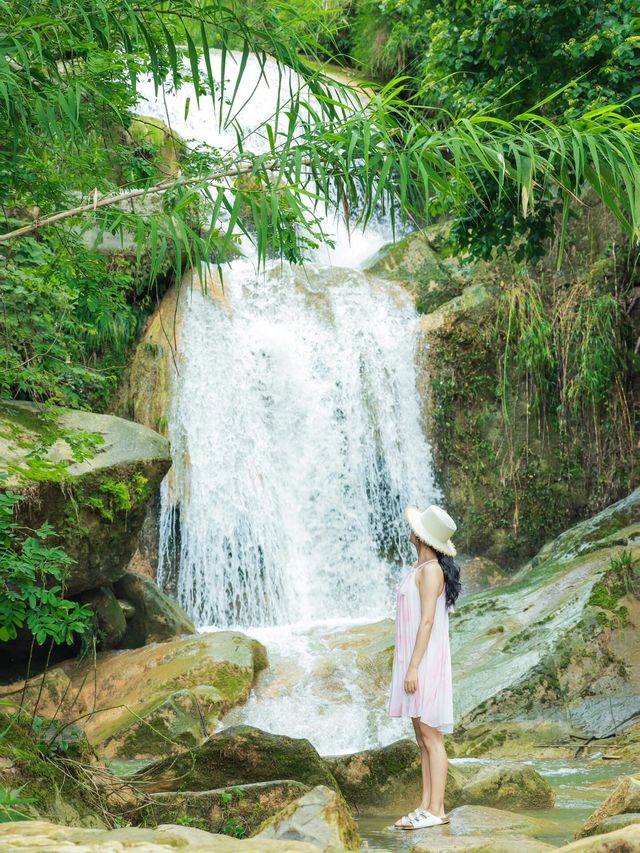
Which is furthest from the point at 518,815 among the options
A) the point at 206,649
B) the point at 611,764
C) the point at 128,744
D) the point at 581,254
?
the point at 581,254

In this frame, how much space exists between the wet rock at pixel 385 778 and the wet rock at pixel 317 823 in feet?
4.36

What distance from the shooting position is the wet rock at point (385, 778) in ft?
17.0

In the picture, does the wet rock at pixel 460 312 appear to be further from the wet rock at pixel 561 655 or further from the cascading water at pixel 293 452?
the wet rock at pixel 561 655

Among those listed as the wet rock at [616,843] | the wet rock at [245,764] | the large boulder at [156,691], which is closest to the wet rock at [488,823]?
the wet rock at [245,764]

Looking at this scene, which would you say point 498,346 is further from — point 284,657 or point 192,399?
point 284,657

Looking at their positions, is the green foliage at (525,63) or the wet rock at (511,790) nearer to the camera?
the wet rock at (511,790)

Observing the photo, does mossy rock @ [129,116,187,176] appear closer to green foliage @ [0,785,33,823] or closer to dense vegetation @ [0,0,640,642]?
dense vegetation @ [0,0,640,642]

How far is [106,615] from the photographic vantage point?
9258mm

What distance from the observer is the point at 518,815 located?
14.7ft

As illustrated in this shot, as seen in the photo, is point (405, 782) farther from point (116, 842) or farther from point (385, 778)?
point (116, 842)

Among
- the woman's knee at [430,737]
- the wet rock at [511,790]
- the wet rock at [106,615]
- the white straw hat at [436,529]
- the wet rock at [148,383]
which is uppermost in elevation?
the wet rock at [148,383]

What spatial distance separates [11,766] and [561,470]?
10271 millimetres

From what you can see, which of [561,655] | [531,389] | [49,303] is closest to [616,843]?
[561,655]

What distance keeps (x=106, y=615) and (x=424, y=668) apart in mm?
5362
